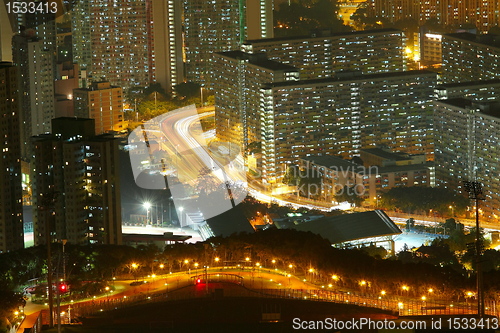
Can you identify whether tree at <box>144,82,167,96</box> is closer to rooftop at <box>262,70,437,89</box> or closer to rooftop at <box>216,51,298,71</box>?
rooftop at <box>216,51,298,71</box>

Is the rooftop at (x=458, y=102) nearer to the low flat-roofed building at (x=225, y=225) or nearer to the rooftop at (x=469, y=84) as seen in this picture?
the rooftop at (x=469, y=84)

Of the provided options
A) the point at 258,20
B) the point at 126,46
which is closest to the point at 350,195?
the point at 258,20

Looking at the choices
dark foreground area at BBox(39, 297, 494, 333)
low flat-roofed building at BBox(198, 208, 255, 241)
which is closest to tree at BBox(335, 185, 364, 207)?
low flat-roofed building at BBox(198, 208, 255, 241)

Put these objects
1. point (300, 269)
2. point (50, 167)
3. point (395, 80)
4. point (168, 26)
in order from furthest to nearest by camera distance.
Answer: point (168, 26) < point (395, 80) < point (50, 167) < point (300, 269)

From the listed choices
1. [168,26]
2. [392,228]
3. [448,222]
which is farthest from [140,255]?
[168,26]

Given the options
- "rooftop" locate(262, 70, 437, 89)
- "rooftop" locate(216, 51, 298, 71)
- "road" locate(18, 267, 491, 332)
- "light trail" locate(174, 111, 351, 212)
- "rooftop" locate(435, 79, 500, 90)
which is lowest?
"light trail" locate(174, 111, 351, 212)

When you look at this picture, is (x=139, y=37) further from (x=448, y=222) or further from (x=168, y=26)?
(x=448, y=222)

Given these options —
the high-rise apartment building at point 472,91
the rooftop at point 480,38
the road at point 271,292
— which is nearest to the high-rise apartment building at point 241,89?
the high-rise apartment building at point 472,91
